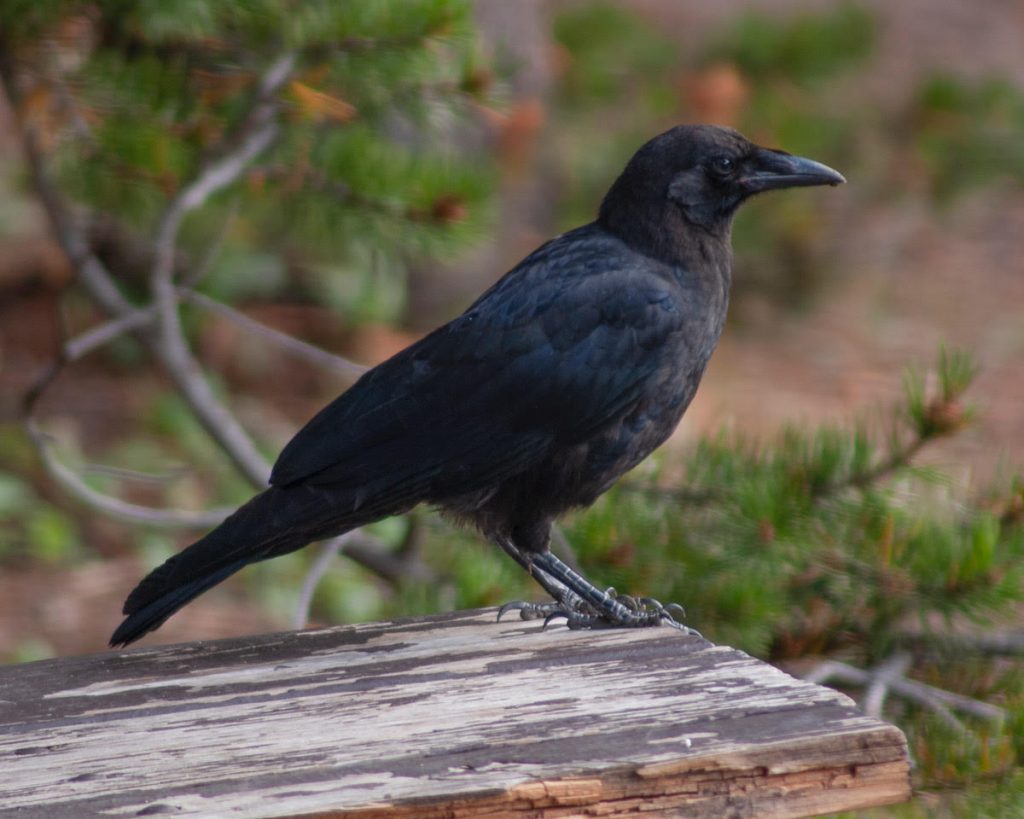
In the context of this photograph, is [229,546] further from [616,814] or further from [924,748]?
[924,748]

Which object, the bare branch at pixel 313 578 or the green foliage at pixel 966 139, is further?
the green foliage at pixel 966 139

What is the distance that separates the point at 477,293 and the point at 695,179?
11.8ft

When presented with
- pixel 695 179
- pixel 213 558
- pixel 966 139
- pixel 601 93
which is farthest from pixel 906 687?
pixel 966 139

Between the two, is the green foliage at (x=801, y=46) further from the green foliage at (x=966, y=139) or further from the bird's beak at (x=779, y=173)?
the bird's beak at (x=779, y=173)

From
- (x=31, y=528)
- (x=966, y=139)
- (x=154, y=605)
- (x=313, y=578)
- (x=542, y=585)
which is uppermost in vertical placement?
(x=966, y=139)

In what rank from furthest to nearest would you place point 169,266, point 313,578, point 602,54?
1. point 602,54
2. point 169,266
3. point 313,578

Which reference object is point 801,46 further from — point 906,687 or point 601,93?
point 906,687

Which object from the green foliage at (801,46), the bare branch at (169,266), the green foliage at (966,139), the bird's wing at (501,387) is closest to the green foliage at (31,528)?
the bare branch at (169,266)

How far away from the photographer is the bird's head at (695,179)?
3.20m

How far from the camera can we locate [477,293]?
6793 mm

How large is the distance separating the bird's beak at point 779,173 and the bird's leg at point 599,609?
89 centimetres

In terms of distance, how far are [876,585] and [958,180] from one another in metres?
4.22

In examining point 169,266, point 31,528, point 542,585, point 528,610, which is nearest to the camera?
point 528,610

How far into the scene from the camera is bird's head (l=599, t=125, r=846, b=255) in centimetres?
320
